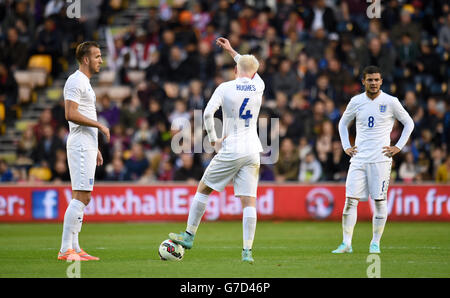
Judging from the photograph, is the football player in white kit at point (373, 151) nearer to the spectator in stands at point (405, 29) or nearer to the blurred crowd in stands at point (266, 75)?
the blurred crowd in stands at point (266, 75)

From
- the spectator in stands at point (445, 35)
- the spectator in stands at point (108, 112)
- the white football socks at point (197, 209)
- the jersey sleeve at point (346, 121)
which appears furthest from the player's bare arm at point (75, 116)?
the spectator in stands at point (445, 35)

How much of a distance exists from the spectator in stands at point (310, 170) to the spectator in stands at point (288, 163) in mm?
150

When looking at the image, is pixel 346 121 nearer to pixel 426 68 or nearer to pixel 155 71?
pixel 426 68

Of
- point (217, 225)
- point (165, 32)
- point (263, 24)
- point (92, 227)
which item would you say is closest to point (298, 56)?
point (263, 24)

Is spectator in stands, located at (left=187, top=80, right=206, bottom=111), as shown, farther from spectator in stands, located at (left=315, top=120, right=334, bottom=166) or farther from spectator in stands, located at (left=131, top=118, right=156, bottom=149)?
spectator in stands, located at (left=315, top=120, right=334, bottom=166)

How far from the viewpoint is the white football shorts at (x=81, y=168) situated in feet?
33.8

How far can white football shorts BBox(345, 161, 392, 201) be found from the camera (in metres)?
11.7

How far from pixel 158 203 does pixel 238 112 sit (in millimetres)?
9203

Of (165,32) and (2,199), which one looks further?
(165,32)

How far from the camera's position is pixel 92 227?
1744cm

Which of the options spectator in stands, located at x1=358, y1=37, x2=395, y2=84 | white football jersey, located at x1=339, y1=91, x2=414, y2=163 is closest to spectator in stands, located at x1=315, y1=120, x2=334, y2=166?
spectator in stands, located at x1=358, y1=37, x2=395, y2=84

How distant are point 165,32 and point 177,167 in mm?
5084

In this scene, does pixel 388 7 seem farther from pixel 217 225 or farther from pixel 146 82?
pixel 217 225

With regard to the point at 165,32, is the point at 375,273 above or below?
below
